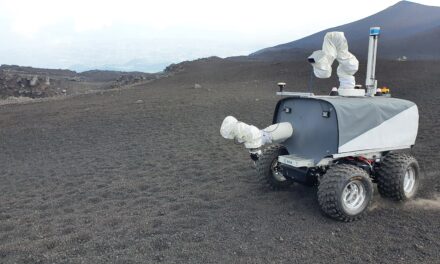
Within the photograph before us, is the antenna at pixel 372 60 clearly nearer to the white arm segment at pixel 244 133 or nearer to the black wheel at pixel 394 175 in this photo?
the black wheel at pixel 394 175

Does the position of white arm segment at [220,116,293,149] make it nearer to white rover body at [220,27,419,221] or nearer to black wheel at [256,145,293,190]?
white rover body at [220,27,419,221]

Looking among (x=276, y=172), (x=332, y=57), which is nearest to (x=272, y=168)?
(x=276, y=172)

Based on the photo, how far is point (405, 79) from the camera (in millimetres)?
16828

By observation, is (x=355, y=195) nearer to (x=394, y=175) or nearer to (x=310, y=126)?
(x=394, y=175)

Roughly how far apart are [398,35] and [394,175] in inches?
1462

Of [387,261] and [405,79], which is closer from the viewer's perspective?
[387,261]

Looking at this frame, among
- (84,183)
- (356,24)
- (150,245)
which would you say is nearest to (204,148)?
(84,183)

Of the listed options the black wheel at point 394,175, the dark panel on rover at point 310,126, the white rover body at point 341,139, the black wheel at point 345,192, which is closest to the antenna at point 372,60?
the white rover body at point 341,139

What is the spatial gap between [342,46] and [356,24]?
44347 mm

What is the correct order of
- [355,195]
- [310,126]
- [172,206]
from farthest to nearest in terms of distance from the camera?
[172,206], [310,126], [355,195]

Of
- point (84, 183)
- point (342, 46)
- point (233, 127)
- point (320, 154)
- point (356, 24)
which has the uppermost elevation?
point (356, 24)

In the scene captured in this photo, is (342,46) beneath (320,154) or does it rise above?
above

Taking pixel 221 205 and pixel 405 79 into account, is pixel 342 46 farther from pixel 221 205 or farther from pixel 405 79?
pixel 405 79

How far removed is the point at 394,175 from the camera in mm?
5199
